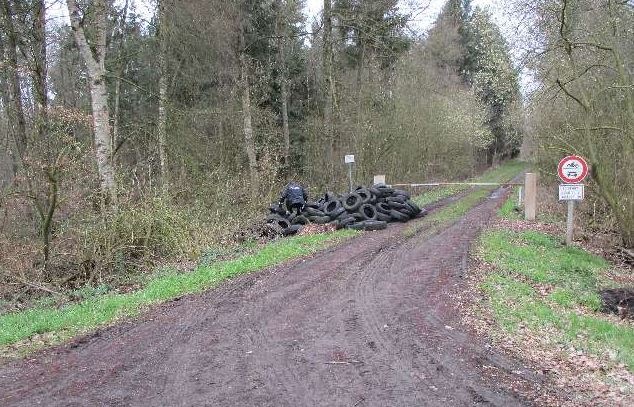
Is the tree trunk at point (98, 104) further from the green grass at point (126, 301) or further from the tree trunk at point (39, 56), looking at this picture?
the green grass at point (126, 301)

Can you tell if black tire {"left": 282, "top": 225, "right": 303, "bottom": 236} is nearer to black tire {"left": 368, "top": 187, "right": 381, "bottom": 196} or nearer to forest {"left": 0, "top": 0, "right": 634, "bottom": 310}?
forest {"left": 0, "top": 0, "right": 634, "bottom": 310}

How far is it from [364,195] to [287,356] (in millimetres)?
11091

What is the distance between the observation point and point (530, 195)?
56.9 ft

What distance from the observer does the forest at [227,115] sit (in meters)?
12.3

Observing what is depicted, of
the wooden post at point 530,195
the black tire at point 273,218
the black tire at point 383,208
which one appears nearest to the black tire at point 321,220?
the black tire at point 273,218

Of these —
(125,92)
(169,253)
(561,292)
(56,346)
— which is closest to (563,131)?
(561,292)

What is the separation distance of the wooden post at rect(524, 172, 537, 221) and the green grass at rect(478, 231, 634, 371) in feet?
9.55

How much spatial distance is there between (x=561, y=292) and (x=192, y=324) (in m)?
6.27

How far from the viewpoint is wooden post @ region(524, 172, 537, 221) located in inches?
675

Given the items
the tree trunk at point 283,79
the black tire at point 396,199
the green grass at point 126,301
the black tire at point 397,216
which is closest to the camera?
the green grass at point 126,301

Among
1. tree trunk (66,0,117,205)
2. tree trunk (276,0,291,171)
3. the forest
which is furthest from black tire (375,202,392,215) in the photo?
tree trunk (276,0,291,171)

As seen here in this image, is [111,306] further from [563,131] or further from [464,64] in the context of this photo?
[464,64]

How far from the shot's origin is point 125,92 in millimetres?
28922

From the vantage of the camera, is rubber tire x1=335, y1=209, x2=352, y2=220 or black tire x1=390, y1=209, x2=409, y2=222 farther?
black tire x1=390, y1=209, x2=409, y2=222
